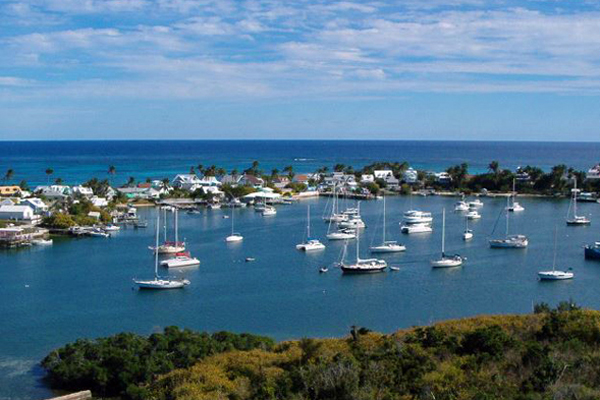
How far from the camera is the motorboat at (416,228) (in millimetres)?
46278

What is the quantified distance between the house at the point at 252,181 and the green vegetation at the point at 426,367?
54.8m

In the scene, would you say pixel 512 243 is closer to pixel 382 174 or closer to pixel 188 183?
pixel 188 183

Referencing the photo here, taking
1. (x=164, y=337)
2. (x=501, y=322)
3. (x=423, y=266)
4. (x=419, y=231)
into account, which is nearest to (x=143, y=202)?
(x=419, y=231)

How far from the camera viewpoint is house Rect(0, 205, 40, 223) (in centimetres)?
4953

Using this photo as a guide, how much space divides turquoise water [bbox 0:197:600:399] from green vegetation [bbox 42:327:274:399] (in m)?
0.80

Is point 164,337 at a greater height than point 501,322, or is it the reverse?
point 501,322

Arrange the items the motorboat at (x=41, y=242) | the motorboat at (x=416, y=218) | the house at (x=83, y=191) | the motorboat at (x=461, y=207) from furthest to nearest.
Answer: the house at (x=83, y=191) < the motorboat at (x=461, y=207) < the motorboat at (x=416, y=218) < the motorboat at (x=41, y=242)

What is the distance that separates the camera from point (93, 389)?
1797cm

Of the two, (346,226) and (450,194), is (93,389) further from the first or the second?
(450,194)

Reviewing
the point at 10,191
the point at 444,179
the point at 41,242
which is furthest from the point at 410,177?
the point at 41,242

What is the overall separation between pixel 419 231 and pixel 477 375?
34470 millimetres

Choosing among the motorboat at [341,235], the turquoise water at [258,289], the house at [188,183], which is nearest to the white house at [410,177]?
the house at [188,183]

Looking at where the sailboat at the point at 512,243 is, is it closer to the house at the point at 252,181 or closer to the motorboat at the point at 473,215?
the motorboat at the point at 473,215

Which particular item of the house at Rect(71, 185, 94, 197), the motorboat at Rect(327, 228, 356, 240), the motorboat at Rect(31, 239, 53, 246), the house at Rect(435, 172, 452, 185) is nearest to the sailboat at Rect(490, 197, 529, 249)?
the motorboat at Rect(327, 228, 356, 240)
